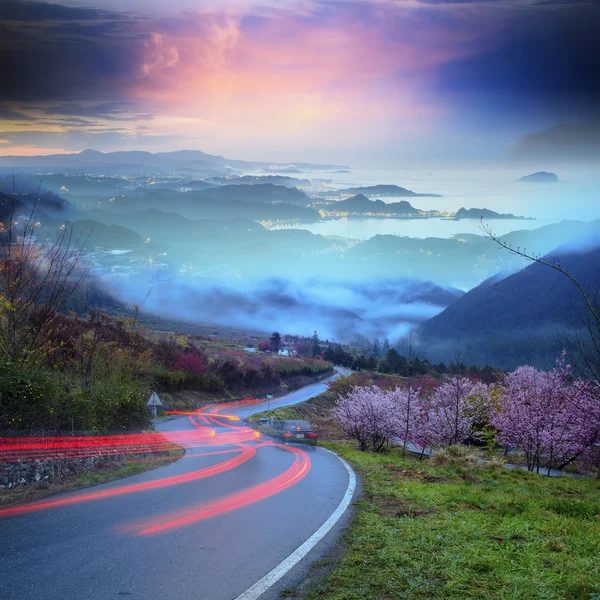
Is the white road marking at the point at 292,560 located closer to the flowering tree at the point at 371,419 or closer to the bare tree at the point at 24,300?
the bare tree at the point at 24,300

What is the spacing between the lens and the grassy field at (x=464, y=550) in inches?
190

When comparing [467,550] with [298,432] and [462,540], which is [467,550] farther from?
[298,432]

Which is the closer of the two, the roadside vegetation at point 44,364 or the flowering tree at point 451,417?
the roadside vegetation at point 44,364

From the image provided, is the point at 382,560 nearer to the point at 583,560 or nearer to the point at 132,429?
the point at 583,560

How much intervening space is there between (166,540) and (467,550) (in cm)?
355

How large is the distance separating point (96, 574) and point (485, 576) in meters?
3.78

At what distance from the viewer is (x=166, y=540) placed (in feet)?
21.6

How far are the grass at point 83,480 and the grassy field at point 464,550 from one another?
5.20 meters

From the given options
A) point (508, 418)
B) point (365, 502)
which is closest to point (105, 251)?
point (508, 418)

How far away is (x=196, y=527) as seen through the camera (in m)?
7.30

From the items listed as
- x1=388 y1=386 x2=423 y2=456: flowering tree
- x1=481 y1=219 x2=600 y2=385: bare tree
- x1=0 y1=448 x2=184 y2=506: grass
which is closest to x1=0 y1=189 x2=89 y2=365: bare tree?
x1=0 y1=448 x2=184 y2=506: grass

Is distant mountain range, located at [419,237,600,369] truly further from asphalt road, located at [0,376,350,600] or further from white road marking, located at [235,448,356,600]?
white road marking, located at [235,448,356,600]

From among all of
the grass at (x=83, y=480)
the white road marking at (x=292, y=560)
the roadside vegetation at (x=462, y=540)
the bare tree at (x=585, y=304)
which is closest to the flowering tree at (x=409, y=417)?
the roadside vegetation at (x=462, y=540)

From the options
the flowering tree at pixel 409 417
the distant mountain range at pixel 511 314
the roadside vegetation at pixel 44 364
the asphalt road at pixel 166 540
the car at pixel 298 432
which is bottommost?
the car at pixel 298 432
